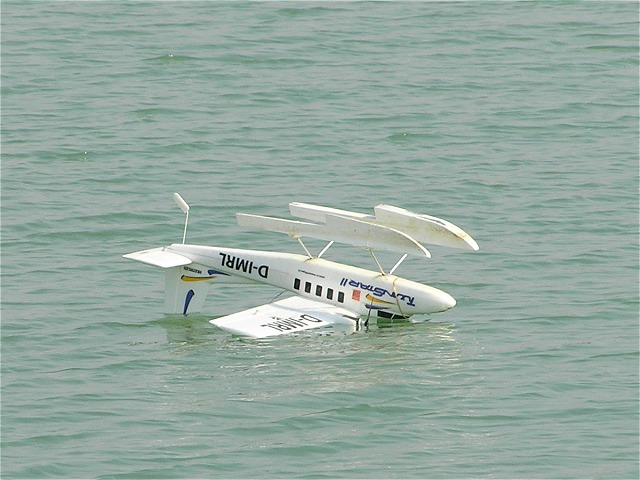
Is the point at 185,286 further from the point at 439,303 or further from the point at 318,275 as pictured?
the point at 439,303

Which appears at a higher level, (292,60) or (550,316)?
(292,60)

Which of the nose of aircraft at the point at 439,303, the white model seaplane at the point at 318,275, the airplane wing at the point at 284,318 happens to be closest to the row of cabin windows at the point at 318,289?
the white model seaplane at the point at 318,275

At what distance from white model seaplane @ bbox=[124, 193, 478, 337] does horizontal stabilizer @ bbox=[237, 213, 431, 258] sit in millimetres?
21

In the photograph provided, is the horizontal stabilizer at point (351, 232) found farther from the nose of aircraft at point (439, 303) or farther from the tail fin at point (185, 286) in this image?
the tail fin at point (185, 286)

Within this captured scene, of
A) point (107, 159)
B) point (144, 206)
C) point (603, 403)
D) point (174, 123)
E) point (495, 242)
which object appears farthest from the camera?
point (174, 123)

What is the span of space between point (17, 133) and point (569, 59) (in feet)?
70.2

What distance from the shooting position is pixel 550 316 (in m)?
30.9

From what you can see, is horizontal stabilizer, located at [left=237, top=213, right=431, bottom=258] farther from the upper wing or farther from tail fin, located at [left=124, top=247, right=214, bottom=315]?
tail fin, located at [left=124, top=247, right=214, bottom=315]

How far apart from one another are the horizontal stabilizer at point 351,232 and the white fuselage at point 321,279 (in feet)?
2.52

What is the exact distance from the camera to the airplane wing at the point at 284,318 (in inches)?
1116

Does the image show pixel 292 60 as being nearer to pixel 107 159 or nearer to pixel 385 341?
pixel 107 159

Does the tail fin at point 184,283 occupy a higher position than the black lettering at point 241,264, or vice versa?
the black lettering at point 241,264

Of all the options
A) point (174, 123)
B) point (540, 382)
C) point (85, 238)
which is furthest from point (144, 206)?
point (540, 382)

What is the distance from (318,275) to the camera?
3019 cm
